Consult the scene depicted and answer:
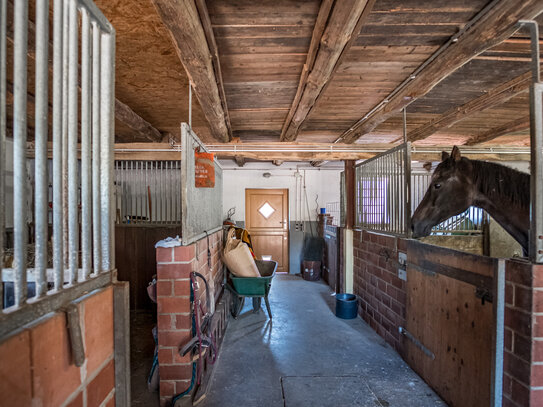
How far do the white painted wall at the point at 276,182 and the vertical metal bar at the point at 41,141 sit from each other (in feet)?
18.9

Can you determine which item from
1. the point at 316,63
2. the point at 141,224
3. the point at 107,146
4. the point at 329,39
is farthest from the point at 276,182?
the point at 107,146

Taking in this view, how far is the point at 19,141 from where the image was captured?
0.56 metres

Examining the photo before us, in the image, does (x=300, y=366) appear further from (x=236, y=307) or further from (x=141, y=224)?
(x=141, y=224)

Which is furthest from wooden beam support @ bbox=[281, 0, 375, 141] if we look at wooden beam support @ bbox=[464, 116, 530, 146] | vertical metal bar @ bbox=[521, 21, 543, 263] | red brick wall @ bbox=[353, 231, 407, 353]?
wooden beam support @ bbox=[464, 116, 530, 146]

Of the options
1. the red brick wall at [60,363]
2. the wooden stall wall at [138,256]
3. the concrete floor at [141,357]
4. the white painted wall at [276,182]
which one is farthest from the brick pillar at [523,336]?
the white painted wall at [276,182]

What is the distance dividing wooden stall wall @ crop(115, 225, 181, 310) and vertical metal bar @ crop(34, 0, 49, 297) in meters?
3.22

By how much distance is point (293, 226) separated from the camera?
645 centimetres

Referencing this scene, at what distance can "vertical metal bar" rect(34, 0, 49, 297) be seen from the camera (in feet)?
1.98

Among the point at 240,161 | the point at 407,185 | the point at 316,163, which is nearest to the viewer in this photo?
the point at 407,185

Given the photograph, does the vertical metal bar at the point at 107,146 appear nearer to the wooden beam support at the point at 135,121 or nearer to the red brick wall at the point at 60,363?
the red brick wall at the point at 60,363

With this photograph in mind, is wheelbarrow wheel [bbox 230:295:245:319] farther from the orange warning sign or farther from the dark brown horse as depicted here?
the dark brown horse

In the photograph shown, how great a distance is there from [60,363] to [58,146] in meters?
0.48

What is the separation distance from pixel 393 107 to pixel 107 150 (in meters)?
2.58

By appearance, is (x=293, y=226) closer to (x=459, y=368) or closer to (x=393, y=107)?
(x=393, y=107)
